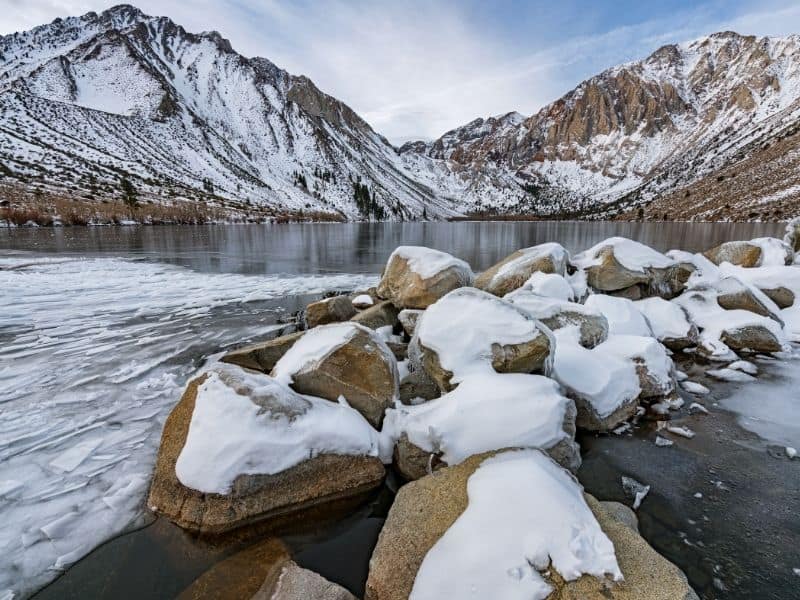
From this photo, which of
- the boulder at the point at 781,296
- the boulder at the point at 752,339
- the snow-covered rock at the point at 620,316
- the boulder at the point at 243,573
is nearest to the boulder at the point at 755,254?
the boulder at the point at 781,296

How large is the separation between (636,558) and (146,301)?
50.7 feet

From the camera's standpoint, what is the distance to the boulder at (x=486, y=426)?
5.18m

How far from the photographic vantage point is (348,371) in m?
6.15

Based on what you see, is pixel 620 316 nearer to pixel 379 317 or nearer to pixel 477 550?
pixel 379 317

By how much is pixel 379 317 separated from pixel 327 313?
1613 mm

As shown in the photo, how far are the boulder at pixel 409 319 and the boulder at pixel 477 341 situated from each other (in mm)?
2452

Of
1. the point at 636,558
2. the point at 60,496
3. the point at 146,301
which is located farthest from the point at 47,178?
the point at 636,558

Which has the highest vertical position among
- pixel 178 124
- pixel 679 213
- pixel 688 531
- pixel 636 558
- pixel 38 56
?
pixel 38 56

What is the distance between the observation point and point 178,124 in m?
137

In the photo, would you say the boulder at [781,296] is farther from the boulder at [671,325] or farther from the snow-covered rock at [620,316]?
the snow-covered rock at [620,316]

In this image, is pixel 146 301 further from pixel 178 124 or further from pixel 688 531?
pixel 178 124

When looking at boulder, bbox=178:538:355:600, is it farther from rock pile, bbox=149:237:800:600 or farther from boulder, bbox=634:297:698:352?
boulder, bbox=634:297:698:352

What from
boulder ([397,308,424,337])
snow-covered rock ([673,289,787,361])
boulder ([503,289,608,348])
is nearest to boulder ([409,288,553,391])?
boulder ([503,289,608,348])

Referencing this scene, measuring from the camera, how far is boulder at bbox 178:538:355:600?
3418 mm
